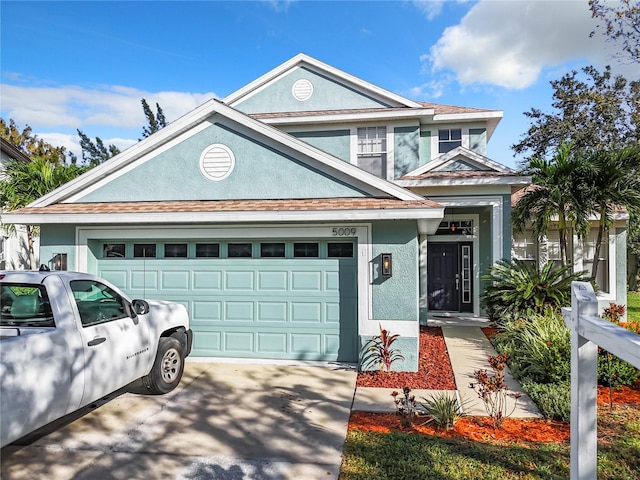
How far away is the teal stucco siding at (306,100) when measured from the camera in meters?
14.6

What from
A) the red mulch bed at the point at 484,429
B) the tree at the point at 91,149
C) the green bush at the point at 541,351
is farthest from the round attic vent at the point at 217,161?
the tree at the point at 91,149

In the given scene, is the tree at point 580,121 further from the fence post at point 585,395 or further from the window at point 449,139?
the fence post at point 585,395

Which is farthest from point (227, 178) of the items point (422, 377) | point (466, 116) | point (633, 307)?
point (633, 307)

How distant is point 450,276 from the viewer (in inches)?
551

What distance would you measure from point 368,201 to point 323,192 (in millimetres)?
947

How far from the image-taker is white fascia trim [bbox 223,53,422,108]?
14116 mm

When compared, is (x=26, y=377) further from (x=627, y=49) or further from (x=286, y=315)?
(x=627, y=49)

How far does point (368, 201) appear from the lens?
775 cm

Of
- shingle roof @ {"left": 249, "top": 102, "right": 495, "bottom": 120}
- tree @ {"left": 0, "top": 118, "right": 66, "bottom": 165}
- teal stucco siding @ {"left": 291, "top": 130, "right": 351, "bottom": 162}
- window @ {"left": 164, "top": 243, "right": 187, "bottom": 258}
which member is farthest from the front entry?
tree @ {"left": 0, "top": 118, "right": 66, "bottom": 165}

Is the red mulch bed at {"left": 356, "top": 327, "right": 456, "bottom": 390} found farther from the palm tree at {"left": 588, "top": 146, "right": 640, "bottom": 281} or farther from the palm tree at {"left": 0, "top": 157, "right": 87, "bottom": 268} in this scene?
the palm tree at {"left": 0, "top": 157, "right": 87, "bottom": 268}

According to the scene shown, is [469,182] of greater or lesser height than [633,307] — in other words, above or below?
above

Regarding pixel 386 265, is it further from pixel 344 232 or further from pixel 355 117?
pixel 355 117

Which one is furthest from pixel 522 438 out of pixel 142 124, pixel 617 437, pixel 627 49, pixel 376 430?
pixel 142 124

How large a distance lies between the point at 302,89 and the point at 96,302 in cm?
1158
